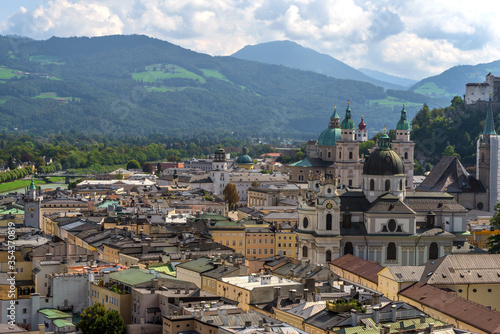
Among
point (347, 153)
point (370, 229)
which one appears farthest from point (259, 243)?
point (347, 153)

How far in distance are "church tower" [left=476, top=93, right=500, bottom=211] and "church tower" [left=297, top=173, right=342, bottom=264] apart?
37.8 metres

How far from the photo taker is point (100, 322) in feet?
138

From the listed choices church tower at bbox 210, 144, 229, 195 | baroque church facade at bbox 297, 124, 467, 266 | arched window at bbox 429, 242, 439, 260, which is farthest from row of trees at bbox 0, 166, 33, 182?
arched window at bbox 429, 242, 439, 260

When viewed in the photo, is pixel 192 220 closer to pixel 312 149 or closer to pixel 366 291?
pixel 366 291

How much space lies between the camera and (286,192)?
124312 mm

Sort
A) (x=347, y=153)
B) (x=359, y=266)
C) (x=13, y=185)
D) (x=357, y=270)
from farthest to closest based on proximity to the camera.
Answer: (x=13, y=185) < (x=347, y=153) < (x=359, y=266) < (x=357, y=270)

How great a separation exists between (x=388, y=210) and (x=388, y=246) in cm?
239

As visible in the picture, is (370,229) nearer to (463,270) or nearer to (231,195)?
(463,270)

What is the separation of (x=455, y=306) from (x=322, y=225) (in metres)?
23.6

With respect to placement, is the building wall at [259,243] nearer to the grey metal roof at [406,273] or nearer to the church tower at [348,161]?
the grey metal roof at [406,273]

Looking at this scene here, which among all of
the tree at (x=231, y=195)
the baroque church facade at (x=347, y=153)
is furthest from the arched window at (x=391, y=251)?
the tree at (x=231, y=195)

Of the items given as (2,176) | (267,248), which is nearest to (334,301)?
(267,248)

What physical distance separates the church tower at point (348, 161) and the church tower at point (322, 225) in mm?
42348

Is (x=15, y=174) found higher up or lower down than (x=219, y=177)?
lower down
